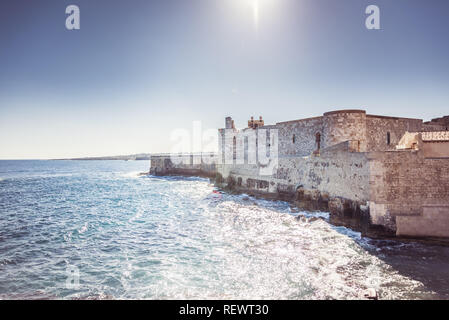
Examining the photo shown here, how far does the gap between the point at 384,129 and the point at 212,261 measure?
19.0 metres

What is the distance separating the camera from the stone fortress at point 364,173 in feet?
31.3

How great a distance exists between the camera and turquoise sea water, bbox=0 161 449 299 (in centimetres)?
639

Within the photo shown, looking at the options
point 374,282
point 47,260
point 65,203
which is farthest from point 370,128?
point 65,203

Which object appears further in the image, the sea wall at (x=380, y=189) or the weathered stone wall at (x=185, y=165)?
the weathered stone wall at (x=185, y=165)

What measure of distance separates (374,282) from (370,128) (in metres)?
16.0

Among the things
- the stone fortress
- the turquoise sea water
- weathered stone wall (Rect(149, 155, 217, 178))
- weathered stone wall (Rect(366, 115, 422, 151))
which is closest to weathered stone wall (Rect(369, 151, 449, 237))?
the stone fortress

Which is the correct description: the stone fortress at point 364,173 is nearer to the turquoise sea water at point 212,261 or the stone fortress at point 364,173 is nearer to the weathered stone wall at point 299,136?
the weathered stone wall at point 299,136

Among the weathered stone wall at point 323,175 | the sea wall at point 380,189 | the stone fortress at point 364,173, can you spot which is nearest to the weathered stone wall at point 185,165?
the stone fortress at point 364,173

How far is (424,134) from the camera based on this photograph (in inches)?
416

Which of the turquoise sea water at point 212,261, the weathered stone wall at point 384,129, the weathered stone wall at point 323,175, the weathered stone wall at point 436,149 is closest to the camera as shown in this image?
Result: the turquoise sea water at point 212,261

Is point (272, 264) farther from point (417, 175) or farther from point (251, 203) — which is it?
point (251, 203)

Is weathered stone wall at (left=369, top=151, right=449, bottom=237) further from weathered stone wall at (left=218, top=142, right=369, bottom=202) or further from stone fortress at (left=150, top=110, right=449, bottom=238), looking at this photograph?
weathered stone wall at (left=218, top=142, right=369, bottom=202)

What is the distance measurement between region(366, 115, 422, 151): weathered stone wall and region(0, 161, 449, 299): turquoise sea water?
9.56 m

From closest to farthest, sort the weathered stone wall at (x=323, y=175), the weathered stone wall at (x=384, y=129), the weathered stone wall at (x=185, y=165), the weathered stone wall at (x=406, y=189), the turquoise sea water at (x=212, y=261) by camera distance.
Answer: the turquoise sea water at (x=212, y=261)
the weathered stone wall at (x=406, y=189)
the weathered stone wall at (x=323, y=175)
the weathered stone wall at (x=384, y=129)
the weathered stone wall at (x=185, y=165)
